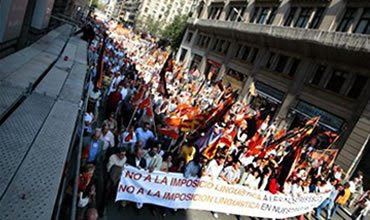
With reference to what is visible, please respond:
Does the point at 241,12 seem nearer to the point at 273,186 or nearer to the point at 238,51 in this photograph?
the point at 238,51

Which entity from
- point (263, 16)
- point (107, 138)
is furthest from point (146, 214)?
point (263, 16)

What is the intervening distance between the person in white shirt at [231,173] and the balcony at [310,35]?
14258 millimetres

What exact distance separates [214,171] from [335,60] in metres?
17.3

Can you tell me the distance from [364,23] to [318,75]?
470 cm

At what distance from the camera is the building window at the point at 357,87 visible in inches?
870

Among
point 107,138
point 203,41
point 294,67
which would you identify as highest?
point 294,67

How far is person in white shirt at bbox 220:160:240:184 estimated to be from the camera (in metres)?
11.2

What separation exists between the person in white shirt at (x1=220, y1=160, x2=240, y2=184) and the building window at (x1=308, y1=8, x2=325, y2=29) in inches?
804

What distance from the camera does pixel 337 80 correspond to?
24234 millimetres

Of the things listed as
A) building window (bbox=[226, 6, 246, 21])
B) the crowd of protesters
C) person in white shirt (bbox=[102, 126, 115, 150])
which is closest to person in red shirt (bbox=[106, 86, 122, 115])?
the crowd of protesters

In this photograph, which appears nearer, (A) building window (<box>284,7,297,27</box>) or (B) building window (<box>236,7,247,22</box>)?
(A) building window (<box>284,7,297,27</box>)

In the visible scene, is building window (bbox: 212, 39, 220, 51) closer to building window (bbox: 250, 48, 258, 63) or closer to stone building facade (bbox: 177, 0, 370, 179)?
stone building facade (bbox: 177, 0, 370, 179)

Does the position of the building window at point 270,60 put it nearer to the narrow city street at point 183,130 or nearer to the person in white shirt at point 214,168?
the narrow city street at point 183,130

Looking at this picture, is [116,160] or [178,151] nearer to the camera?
[116,160]
